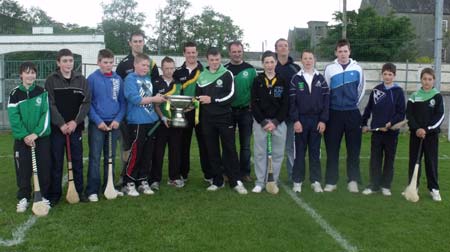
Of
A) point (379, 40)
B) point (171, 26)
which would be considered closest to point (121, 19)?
point (171, 26)

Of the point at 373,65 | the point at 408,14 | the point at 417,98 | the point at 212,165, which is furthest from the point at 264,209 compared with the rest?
the point at 408,14

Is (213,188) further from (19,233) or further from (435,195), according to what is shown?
(435,195)

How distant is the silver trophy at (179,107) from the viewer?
6559mm

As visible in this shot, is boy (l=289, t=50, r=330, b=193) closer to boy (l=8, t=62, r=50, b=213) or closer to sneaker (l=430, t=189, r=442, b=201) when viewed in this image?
sneaker (l=430, t=189, r=442, b=201)

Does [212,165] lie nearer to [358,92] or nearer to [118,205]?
[118,205]

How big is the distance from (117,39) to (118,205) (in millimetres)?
62019

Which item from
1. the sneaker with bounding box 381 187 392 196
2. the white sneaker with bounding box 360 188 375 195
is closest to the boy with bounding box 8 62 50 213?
the white sneaker with bounding box 360 188 375 195

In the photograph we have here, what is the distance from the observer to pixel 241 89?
7156mm

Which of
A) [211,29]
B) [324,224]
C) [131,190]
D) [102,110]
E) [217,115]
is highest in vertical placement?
[211,29]

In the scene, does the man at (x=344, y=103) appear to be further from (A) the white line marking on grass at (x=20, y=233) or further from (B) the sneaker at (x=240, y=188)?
(A) the white line marking on grass at (x=20, y=233)

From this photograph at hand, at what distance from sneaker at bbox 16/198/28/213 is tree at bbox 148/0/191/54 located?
205ft

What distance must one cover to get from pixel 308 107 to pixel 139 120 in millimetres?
2354

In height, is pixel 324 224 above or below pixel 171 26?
below

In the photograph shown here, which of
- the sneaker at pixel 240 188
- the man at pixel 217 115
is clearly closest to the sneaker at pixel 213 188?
the man at pixel 217 115
